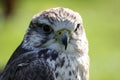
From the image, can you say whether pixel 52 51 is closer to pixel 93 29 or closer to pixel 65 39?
pixel 65 39

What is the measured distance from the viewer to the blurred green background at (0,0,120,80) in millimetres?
18484

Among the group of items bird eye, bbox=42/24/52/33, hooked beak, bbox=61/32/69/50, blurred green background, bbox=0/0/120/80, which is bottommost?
blurred green background, bbox=0/0/120/80

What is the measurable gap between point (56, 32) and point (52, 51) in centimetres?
22

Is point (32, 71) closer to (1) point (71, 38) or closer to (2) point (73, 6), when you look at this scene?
(1) point (71, 38)

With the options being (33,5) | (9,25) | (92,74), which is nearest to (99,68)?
(92,74)

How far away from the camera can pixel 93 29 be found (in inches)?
880

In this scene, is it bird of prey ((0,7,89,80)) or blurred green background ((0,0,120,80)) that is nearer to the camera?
bird of prey ((0,7,89,80))

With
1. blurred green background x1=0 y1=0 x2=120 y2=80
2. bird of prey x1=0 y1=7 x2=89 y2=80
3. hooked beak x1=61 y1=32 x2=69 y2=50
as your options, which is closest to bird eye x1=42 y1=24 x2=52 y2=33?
bird of prey x1=0 y1=7 x2=89 y2=80

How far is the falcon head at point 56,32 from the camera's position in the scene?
920 cm

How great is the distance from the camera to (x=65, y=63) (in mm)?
9148

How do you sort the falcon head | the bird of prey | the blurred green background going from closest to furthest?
the bird of prey < the falcon head < the blurred green background

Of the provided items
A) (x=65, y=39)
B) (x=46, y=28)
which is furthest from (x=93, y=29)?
(x=65, y=39)

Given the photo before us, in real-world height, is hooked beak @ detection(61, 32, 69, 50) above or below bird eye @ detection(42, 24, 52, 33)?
below

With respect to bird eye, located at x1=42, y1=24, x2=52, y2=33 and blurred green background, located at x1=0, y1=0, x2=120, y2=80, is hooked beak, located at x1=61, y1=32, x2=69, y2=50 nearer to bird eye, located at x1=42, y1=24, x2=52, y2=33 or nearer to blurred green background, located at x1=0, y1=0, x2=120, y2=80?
bird eye, located at x1=42, y1=24, x2=52, y2=33
